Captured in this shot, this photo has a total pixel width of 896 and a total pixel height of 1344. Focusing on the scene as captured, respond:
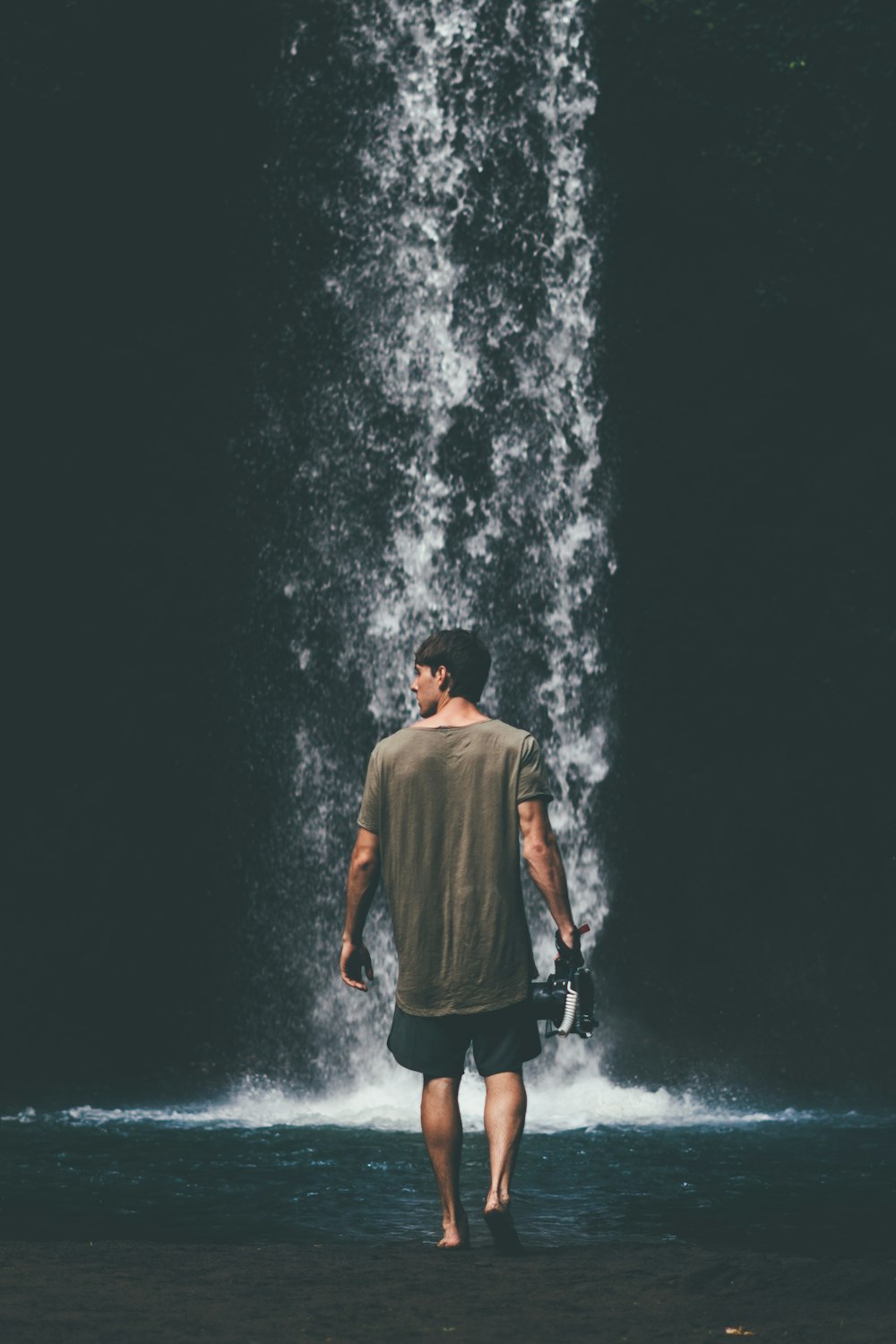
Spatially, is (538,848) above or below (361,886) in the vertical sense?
above

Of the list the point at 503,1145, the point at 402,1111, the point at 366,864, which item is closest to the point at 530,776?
the point at 366,864

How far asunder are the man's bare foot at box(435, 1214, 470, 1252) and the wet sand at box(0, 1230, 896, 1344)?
0.18ft

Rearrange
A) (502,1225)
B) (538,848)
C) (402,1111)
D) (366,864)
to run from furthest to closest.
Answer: (402,1111) < (366,864) < (538,848) < (502,1225)

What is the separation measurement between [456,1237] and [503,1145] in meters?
0.32

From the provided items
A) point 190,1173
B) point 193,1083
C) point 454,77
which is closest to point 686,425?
point 454,77

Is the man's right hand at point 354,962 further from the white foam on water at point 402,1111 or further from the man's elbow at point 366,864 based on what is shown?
the white foam on water at point 402,1111

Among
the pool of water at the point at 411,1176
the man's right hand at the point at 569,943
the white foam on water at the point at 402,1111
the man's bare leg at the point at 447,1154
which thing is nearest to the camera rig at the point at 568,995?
the man's right hand at the point at 569,943

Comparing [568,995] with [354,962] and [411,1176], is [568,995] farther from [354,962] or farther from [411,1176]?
[411,1176]

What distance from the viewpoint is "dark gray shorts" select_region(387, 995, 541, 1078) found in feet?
16.4

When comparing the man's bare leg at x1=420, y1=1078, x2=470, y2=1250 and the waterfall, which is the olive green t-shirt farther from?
the waterfall

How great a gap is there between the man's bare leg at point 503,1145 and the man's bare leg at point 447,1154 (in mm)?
105

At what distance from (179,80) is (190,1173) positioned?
11.0 metres

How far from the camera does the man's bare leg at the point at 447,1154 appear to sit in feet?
16.3

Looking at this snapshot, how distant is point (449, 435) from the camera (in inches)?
545
